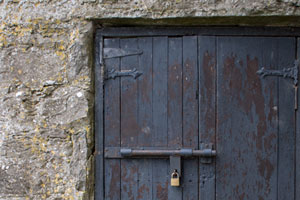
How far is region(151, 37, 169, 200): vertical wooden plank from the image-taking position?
5.46 feet

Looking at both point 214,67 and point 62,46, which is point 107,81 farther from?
point 214,67

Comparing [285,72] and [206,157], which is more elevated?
[285,72]

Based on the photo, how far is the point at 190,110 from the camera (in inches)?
65.3

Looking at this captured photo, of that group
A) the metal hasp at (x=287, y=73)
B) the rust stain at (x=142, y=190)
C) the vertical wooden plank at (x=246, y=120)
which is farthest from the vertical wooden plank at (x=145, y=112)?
the metal hasp at (x=287, y=73)

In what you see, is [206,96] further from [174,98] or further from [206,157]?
[206,157]

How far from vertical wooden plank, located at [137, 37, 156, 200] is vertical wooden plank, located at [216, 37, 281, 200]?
1.26 ft

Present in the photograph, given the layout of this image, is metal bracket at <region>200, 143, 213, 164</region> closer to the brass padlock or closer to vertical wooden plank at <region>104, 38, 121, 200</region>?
the brass padlock

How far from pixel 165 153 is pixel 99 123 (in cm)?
41

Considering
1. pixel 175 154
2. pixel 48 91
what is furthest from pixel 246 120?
pixel 48 91

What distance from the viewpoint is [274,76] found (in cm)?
163

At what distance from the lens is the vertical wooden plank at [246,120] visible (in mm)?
1632

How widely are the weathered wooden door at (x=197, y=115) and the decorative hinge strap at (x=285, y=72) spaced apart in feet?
0.05

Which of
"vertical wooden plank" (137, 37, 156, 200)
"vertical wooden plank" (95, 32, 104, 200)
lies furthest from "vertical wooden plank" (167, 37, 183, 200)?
"vertical wooden plank" (95, 32, 104, 200)

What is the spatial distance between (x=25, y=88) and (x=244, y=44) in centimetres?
124
